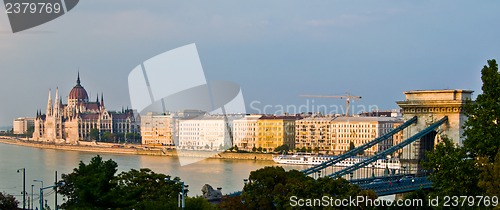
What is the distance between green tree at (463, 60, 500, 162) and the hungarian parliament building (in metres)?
65.0

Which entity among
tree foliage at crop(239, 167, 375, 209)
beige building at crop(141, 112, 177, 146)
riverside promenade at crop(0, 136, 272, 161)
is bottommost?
riverside promenade at crop(0, 136, 272, 161)

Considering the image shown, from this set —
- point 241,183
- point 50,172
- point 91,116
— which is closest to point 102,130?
point 91,116

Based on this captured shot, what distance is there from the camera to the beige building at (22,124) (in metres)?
97.0

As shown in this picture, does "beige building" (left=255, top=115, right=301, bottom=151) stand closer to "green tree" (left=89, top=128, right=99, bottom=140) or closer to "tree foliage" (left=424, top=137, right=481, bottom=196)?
"green tree" (left=89, top=128, right=99, bottom=140)

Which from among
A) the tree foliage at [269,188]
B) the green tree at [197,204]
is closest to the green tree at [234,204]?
the tree foliage at [269,188]

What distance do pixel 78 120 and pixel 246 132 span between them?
26134 millimetres

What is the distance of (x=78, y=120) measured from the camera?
Answer: 7281cm

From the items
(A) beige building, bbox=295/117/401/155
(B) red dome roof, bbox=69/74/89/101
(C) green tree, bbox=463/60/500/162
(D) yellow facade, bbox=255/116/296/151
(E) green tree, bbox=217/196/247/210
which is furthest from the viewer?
(B) red dome roof, bbox=69/74/89/101

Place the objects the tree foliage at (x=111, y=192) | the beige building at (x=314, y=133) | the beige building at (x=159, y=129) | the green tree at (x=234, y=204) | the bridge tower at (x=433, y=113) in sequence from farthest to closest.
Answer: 1. the beige building at (x=159, y=129)
2. the beige building at (x=314, y=133)
3. the bridge tower at (x=433, y=113)
4. the green tree at (x=234, y=204)
5. the tree foliage at (x=111, y=192)

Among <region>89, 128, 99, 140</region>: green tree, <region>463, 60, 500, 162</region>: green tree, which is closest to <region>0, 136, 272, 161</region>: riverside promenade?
<region>89, 128, 99, 140</region>: green tree

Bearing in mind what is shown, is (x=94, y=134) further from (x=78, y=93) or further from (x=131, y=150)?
(x=131, y=150)

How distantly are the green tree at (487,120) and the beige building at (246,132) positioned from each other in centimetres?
4392

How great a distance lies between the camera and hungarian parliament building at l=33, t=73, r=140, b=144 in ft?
238

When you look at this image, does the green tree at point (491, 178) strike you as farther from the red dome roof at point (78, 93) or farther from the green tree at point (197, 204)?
the red dome roof at point (78, 93)
